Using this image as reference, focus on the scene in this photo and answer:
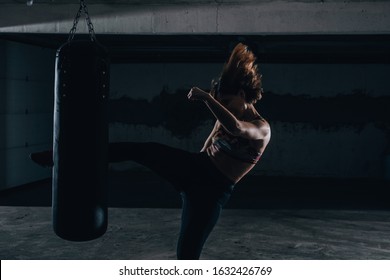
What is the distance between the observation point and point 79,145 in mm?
3316

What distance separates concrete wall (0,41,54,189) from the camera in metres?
8.05

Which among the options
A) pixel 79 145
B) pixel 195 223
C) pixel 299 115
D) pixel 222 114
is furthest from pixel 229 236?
pixel 299 115

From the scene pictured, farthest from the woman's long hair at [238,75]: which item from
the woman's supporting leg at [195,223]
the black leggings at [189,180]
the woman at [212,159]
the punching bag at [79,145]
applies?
the punching bag at [79,145]

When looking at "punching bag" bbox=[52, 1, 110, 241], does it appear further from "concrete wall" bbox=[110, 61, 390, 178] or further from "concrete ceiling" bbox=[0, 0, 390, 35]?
"concrete wall" bbox=[110, 61, 390, 178]

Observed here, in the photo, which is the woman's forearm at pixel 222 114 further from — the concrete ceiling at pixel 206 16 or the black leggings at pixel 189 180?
the concrete ceiling at pixel 206 16

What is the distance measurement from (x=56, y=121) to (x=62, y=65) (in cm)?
42

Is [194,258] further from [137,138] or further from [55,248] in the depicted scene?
[137,138]

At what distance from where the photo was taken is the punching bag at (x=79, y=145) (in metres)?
3.32

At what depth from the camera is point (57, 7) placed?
6.82 m

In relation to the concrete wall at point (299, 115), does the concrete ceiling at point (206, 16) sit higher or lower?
higher

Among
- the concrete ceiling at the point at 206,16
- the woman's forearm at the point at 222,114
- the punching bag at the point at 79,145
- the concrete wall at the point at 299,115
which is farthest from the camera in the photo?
the concrete wall at the point at 299,115

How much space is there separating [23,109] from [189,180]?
6.59 m

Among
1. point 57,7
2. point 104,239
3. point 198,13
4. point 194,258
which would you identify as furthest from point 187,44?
point 194,258

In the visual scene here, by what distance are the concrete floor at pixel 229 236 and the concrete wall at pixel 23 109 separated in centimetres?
139
